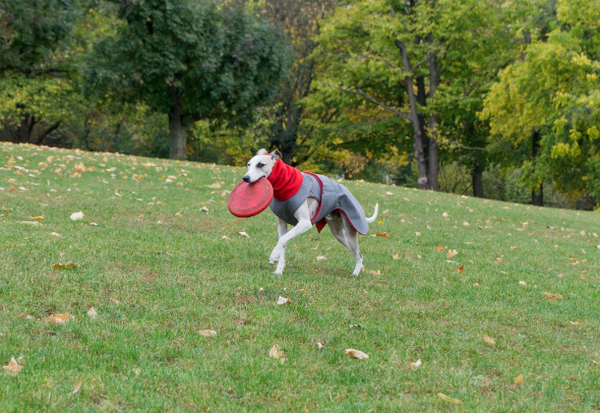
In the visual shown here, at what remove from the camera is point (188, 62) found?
24.7 metres

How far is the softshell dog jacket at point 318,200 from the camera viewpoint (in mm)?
5840

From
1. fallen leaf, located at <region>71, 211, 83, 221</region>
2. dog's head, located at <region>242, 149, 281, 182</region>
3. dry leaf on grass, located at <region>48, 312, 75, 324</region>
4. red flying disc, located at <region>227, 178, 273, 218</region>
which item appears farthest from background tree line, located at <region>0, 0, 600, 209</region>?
dry leaf on grass, located at <region>48, 312, 75, 324</region>

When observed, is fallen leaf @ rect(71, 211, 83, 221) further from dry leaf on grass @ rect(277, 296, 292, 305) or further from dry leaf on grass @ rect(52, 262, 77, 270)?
dry leaf on grass @ rect(277, 296, 292, 305)

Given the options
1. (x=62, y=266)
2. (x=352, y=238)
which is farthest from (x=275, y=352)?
(x=352, y=238)

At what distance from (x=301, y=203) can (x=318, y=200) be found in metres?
0.29

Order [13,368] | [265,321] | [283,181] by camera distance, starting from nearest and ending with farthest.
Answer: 1. [13,368]
2. [265,321]
3. [283,181]

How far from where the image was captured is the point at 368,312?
16.3ft

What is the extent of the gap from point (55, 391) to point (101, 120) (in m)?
37.3

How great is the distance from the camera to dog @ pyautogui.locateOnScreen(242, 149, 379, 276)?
5.69 m

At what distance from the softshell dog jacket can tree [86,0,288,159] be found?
1865 cm

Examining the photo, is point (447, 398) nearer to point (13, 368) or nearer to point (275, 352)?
point (275, 352)

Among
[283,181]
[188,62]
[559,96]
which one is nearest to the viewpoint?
[283,181]

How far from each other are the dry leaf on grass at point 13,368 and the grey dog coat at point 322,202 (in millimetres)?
3268

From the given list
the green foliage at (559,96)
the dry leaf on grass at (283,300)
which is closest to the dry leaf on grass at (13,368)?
the dry leaf on grass at (283,300)
